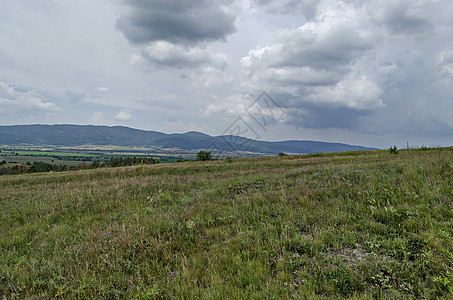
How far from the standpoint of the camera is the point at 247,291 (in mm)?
3238

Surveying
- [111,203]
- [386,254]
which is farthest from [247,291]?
[111,203]

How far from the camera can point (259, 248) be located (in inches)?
172

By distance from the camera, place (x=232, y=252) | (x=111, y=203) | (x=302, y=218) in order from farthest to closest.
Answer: (x=111, y=203)
(x=302, y=218)
(x=232, y=252)

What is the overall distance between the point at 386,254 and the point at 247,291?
274 cm

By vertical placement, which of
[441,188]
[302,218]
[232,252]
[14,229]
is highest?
[441,188]

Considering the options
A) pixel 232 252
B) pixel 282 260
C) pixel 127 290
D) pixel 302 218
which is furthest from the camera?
pixel 302 218

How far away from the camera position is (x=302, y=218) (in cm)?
574

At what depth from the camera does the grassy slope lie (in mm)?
3348

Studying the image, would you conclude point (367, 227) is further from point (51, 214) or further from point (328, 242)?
point (51, 214)

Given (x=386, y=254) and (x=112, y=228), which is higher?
(x=386, y=254)

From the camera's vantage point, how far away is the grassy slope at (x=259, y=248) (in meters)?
3.35

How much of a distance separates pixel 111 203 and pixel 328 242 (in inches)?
344

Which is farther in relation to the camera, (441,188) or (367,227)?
(441,188)

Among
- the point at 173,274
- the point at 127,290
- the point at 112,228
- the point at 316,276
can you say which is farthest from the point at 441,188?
the point at 112,228
